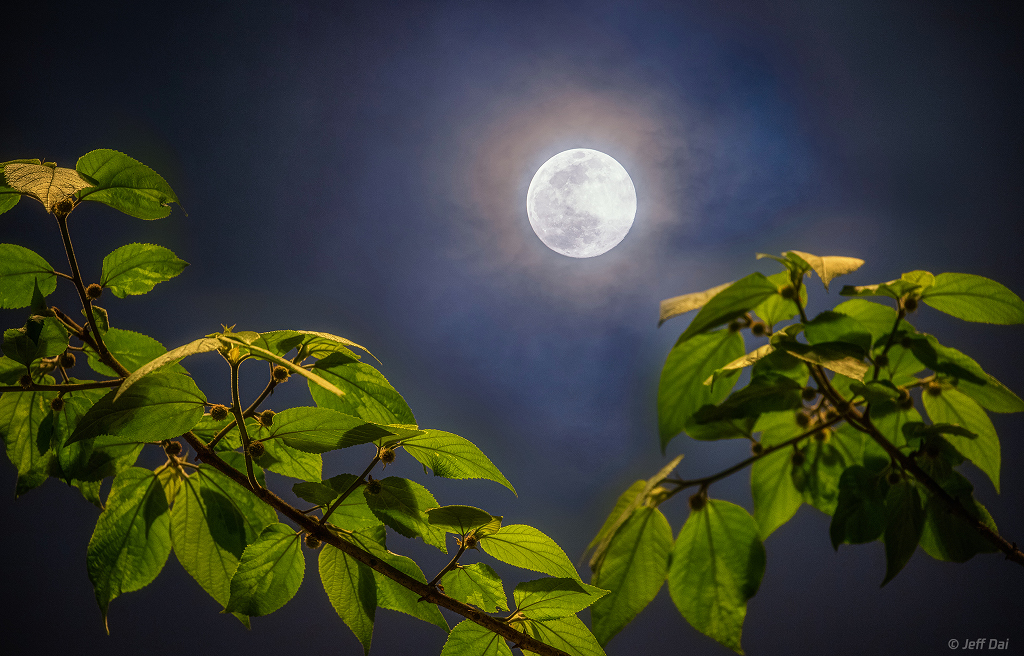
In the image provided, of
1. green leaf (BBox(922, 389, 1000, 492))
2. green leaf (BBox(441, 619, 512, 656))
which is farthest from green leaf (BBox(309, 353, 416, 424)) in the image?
green leaf (BBox(922, 389, 1000, 492))

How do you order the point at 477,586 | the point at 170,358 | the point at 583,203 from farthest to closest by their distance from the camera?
the point at 583,203, the point at 477,586, the point at 170,358

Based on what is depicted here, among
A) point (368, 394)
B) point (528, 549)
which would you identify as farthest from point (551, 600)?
point (368, 394)

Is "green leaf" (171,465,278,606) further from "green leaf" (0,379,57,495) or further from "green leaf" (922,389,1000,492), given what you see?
"green leaf" (922,389,1000,492)

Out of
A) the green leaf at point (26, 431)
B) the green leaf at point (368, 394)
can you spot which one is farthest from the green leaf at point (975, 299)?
the green leaf at point (26, 431)

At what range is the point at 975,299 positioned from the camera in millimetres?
351

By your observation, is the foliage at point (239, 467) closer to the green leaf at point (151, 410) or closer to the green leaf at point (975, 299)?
the green leaf at point (151, 410)

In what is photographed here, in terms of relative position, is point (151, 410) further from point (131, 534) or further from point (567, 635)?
point (567, 635)

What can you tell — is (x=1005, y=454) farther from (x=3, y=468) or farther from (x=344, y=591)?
(x=3, y=468)

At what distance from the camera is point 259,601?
0.27m

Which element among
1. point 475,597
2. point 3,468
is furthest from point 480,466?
point 3,468

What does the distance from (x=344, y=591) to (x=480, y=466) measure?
0.10m

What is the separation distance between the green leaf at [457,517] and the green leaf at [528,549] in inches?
1.4

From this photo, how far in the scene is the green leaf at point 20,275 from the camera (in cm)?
31

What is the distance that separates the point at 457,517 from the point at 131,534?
19 cm
